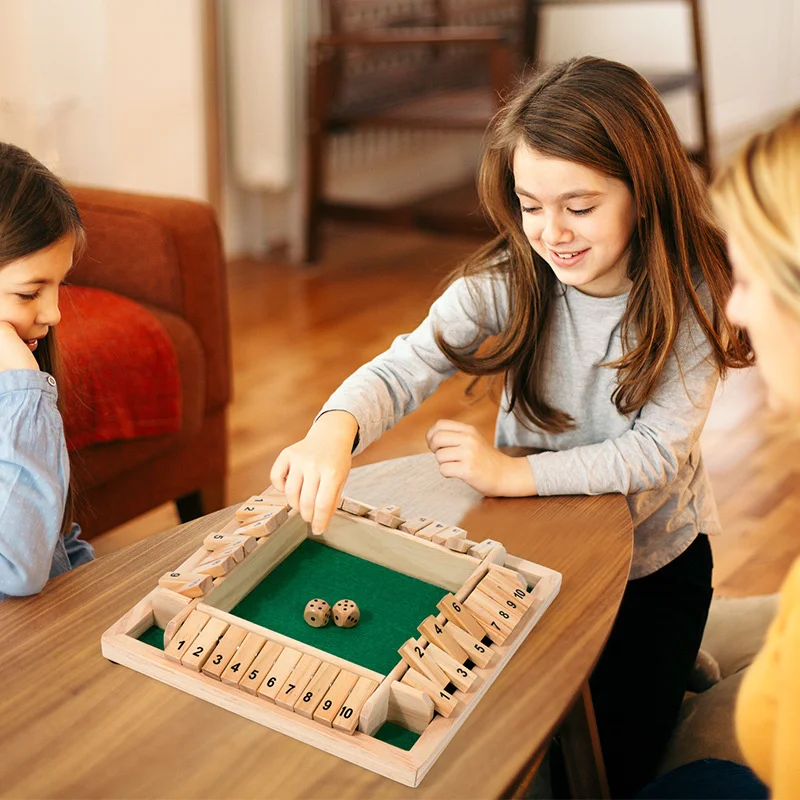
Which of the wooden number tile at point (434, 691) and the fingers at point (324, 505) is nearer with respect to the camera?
the wooden number tile at point (434, 691)

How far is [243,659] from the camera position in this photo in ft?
2.88

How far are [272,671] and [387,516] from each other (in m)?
0.27

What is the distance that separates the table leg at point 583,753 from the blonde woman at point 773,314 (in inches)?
17.3

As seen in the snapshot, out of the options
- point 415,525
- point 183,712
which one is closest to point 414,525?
point 415,525

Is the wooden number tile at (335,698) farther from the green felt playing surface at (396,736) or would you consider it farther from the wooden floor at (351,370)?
the wooden floor at (351,370)

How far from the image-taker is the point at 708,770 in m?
0.98

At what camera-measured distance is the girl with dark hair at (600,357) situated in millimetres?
1159

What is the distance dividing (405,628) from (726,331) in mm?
546

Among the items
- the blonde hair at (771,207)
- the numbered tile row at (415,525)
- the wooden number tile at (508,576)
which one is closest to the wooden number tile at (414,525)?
the numbered tile row at (415,525)

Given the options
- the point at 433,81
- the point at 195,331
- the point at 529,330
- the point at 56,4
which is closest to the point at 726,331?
the point at 529,330

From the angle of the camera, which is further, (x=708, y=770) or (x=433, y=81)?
(x=433, y=81)

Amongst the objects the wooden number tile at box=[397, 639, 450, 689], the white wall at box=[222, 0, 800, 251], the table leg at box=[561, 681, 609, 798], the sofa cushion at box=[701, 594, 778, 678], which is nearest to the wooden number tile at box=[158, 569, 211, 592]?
the wooden number tile at box=[397, 639, 450, 689]

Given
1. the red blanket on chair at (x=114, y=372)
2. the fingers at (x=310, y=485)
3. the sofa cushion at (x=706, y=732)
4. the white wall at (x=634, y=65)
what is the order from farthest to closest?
1. the white wall at (x=634, y=65)
2. the red blanket on chair at (x=114, y=372)
3. the sofa cushion at (x=706, y=732)
4. the fingers at (x=310, y=485)

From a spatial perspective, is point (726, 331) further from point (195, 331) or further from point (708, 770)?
point (195, 331)
